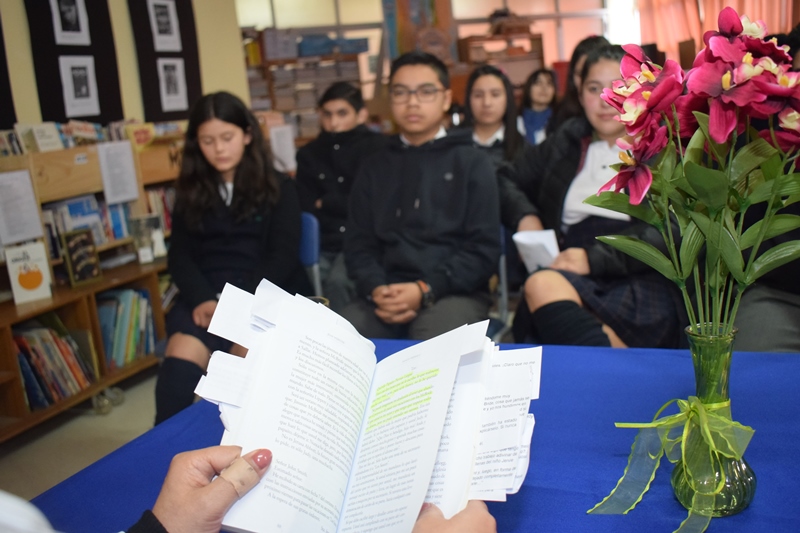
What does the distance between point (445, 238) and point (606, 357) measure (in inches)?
43.2

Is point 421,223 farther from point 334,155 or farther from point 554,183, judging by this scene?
point 334,155

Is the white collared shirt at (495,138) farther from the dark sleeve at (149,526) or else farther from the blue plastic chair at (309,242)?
the dark sleeve at (149,526)

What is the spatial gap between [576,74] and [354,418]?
2.04 meters

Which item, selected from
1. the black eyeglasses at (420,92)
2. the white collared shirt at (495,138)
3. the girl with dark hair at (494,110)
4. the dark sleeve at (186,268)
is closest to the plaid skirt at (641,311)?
the black eyeglasses at (420,92)

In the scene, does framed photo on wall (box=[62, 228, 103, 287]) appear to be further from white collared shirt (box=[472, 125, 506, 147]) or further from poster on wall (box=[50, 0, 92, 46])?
white collared shirt (box=[472, 125, 506, 147])

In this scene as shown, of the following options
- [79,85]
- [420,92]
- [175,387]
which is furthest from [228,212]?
[79,85]

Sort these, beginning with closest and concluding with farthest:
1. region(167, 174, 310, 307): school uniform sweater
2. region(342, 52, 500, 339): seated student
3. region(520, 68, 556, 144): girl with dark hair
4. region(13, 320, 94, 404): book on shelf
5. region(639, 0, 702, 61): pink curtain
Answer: region(342, 52, 500, 339): seated student, region(167, 174, 310, 307): school uniform sweater, region(13, 320, 94, 404): book on shelf, region(520, 68, 556, 144): girl with dark hair, region(639, 0, 702, 61): pink curtain

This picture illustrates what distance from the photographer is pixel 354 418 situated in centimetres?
87

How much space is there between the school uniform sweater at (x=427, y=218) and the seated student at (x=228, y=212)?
28cm

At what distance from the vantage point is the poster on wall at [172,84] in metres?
4.03

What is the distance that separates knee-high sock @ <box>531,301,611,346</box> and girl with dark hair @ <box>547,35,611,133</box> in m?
0.99

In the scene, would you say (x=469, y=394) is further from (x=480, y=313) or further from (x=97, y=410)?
(x=97, y=410)

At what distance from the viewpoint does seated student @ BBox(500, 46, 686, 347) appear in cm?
187

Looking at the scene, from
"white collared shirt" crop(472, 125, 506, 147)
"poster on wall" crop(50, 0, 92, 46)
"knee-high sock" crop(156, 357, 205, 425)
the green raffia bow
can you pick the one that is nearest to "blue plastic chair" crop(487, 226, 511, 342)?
"knee-high sock" crop(156, 357, 205, 425)
